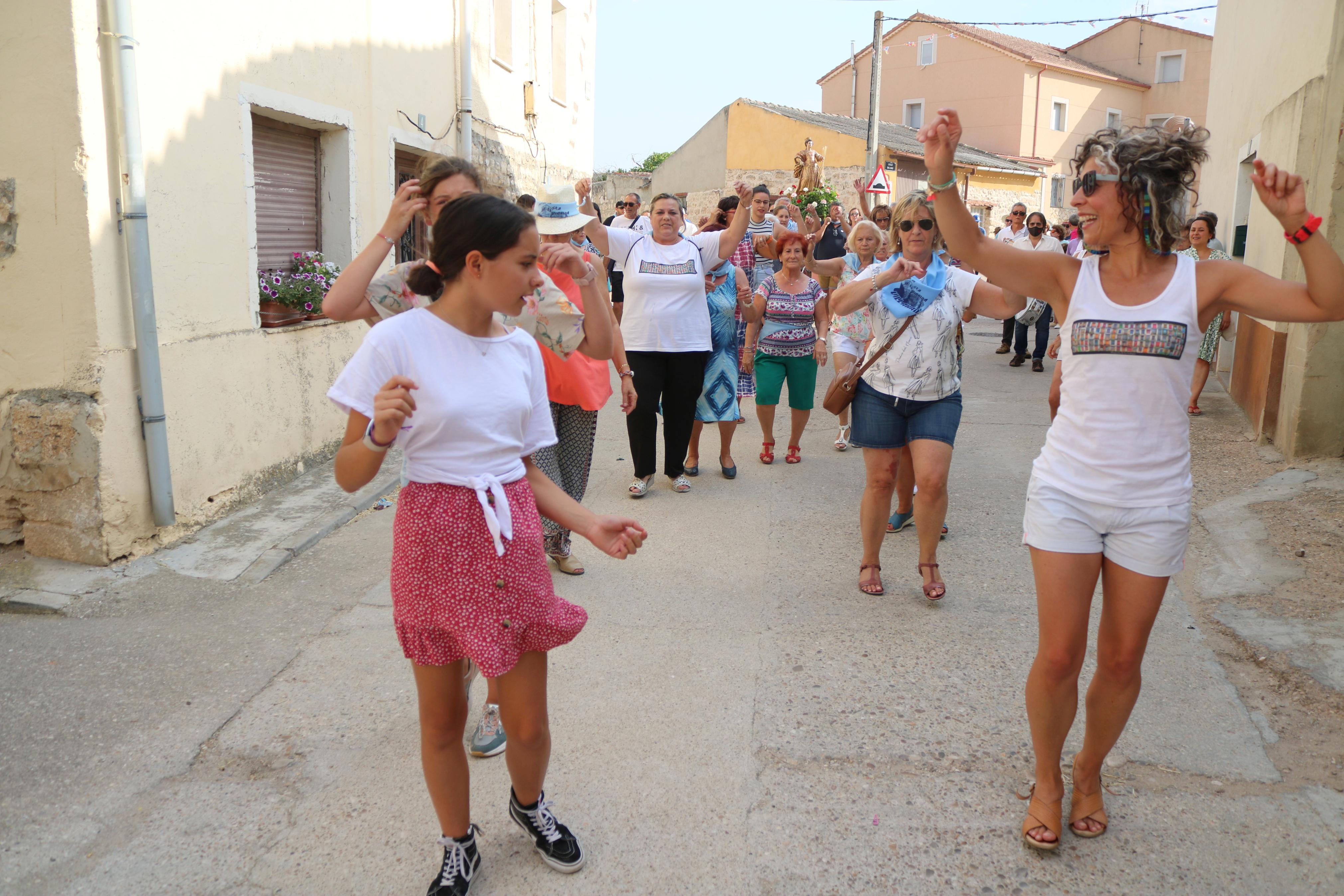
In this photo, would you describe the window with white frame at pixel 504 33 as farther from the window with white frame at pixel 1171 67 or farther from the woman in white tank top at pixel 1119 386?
the window with white frame at pixel 1171 67

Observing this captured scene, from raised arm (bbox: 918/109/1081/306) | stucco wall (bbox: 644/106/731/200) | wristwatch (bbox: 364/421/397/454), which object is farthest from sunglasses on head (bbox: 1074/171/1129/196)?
stucco wall (bbox: 644/106/731/200)

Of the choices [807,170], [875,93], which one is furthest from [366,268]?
[875,93]

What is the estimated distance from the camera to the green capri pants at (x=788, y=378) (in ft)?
24.5

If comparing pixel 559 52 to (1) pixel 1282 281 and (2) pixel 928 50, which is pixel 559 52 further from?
(2) pixel 928 50

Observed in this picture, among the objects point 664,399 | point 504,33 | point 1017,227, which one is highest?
point 504,33

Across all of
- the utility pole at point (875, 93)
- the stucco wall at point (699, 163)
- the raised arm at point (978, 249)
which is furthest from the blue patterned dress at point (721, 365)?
the stucco wall at point (699, 163)

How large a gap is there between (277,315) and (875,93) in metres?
19.9

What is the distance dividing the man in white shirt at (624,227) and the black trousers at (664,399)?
0.42m

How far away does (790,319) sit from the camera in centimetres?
738

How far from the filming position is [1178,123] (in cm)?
272

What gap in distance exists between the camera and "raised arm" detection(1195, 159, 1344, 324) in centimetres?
244

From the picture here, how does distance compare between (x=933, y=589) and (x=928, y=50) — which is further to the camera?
(x=928, y=50)

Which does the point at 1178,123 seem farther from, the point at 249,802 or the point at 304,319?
the point at 304,319

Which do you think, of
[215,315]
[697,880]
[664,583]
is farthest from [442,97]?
[697,880]
